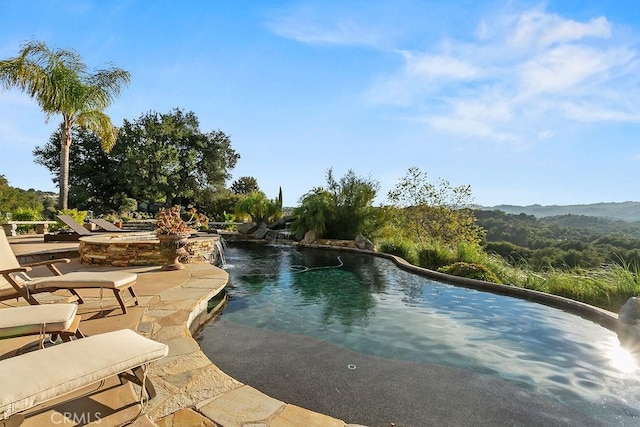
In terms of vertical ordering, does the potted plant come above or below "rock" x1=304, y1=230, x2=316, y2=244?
above

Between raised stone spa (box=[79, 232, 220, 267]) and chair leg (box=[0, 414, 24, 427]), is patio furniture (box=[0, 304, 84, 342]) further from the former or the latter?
raised stone spa (box=[79, 232, 220, 267])

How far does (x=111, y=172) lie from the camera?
23.3 metres

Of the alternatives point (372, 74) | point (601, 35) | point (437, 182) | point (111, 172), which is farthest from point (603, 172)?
point (111, 172)

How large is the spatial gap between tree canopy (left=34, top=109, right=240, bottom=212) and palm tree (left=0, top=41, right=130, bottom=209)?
8659 mm

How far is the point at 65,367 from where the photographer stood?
1.65 m

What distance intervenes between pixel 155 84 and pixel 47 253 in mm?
5710

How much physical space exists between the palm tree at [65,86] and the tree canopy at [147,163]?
28.4 ft

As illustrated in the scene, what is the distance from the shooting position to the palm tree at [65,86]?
11805 millimetres

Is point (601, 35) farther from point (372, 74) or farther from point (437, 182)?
point (437, 182)

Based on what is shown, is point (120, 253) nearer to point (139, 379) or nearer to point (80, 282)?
point (80, 282)

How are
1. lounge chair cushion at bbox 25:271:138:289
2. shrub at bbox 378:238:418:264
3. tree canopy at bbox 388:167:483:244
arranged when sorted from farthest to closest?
tree canopy at bbox 388:167:483:244, shrub at bbox 378:238:418:264, lounge chair cushion at bbox 25:271:138:289

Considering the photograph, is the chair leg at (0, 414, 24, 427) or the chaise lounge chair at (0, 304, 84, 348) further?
the chaise lounge chair at (0, 304, 84, 348)

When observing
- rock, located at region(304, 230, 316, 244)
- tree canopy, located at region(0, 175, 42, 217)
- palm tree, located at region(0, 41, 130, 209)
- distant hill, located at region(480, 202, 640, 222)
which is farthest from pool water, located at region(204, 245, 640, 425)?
distant hill, located at region(480, 202, 640, 222)

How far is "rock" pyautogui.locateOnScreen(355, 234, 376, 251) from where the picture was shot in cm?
1227
